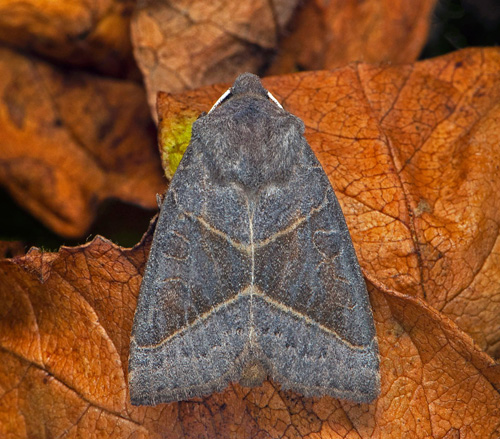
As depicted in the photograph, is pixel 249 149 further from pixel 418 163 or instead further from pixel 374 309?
pixel 374 309

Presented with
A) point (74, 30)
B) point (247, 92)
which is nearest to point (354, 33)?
point (247, 92)

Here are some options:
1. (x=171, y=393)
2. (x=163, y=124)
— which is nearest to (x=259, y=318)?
(x=171, y=393)

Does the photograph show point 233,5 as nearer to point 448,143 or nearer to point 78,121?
point 78,121

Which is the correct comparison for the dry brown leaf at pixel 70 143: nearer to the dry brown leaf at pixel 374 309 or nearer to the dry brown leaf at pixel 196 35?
the dry brown leaf at pixel 196 35

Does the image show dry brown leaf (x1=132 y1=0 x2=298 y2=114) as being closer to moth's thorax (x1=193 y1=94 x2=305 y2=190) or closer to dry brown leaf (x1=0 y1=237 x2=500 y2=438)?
moth's thorax (x1=193 y1=94 x2=305 y2=190)

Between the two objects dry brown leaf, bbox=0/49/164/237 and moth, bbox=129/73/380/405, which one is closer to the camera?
moth, bbox=129/73/380/405

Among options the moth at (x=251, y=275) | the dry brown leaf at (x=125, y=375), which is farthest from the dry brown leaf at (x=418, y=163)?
the dry brown leaf at (x=125, y=375)

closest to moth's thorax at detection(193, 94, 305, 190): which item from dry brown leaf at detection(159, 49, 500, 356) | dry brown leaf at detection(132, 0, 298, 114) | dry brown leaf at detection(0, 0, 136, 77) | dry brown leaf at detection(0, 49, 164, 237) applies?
dry brown leaf at detection(159, 49, 500, 356)

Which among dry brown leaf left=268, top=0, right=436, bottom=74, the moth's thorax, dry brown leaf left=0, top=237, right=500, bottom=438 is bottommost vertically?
dry brown leaf left=0, top=237, right=500, bottom=438
